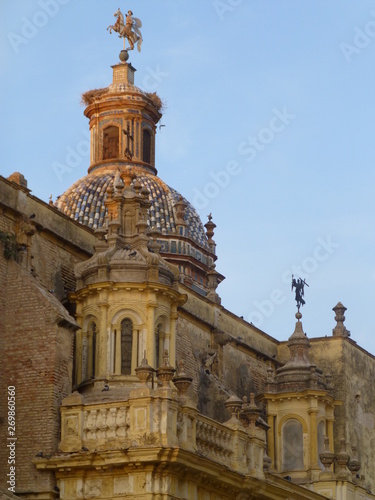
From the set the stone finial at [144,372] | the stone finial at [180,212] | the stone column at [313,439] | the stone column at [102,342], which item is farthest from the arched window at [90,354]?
the stone finial at [180,212]

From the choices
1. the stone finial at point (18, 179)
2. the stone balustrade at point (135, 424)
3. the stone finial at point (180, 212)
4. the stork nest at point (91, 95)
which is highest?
the stork nest at point (91, 95)

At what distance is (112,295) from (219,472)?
5.20m

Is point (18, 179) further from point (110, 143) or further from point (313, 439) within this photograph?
point (110, 143)

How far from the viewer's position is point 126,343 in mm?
33125

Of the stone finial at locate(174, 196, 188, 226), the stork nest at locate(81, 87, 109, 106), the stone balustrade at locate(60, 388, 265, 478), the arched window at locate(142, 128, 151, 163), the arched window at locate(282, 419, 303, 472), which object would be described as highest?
the stork nest at locate(81, 87, 109, 106)

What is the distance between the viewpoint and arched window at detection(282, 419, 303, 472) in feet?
137

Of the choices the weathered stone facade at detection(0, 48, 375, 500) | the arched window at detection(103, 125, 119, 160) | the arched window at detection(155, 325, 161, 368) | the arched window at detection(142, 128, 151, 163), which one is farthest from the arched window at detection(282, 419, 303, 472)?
the arched window at detection(103, 125, 119, 160)

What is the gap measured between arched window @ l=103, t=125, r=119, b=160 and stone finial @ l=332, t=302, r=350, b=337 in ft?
34.2

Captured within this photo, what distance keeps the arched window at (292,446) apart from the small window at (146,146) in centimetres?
1396

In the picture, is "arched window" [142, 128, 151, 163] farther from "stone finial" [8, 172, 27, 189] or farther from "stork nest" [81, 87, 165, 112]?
"stone finial" [8, 172, 27, 189]

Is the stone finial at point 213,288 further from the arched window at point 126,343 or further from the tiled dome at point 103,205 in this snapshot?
the arched window at point 126,343

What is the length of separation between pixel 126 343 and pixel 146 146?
19618 millimetres

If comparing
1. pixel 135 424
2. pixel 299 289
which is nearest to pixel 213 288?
pixel 299 289

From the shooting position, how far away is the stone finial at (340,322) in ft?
157
